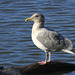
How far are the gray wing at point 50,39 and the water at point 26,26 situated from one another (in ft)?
3.62

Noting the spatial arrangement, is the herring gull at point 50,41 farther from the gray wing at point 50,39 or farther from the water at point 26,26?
the water at point 26,26

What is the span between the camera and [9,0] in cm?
1948

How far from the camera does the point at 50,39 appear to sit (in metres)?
9.36

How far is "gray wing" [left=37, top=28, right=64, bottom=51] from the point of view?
30.5ft

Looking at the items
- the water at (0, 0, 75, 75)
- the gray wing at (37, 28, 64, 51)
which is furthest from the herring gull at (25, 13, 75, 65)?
the water at (0, 0, 75, 75)

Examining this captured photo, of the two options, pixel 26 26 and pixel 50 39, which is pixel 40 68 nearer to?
pixel 50 39

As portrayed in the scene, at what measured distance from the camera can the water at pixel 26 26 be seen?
1187 cm

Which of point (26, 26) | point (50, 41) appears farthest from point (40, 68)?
point (26, 26)

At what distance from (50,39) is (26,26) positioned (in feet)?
19.0

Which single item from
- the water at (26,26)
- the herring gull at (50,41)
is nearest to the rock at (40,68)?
the water at (26,26)

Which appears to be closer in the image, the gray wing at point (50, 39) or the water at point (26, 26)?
the gray wing at point (50, 39)

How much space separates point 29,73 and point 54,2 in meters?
10.3

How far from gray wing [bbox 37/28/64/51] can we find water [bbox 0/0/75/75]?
1105 millimetres

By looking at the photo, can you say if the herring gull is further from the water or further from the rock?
the water
